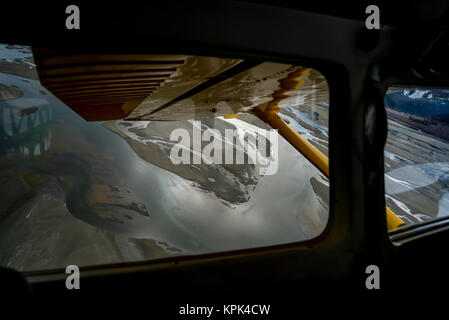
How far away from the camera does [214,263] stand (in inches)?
23.8

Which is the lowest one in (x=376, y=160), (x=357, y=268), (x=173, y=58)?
(x=357, y=268)

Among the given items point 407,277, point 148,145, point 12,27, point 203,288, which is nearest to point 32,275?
point 203,288

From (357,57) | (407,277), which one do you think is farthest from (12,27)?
(407,277)

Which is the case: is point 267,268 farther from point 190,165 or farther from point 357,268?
point 190,165

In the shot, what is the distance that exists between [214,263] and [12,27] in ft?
2.07

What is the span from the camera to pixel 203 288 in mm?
584

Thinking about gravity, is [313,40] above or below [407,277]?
above

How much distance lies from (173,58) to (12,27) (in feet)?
2.13

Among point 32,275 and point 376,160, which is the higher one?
point 376,160

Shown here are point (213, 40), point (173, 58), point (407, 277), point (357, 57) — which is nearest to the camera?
point (213, 40)

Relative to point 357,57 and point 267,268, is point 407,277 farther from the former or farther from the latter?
point 357,57

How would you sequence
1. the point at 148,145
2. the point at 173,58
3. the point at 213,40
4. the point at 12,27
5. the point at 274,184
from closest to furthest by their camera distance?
the point at 12,27
the point at 213,40
the point at 173,58
the point at 274,184
the point at 148,145

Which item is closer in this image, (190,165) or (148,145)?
(190,165)

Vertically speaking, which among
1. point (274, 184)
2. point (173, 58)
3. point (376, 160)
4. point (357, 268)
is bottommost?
point (274, 184)
